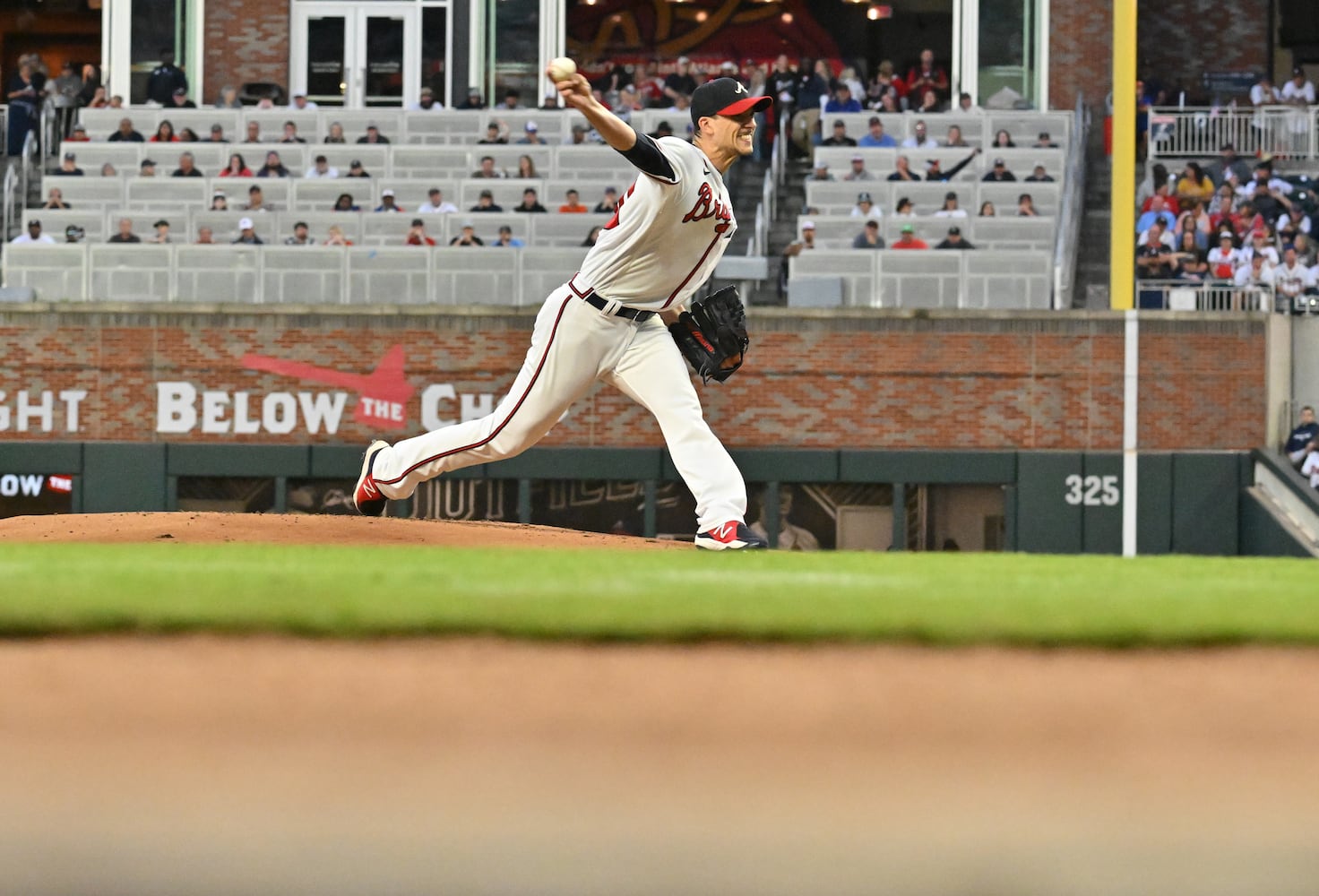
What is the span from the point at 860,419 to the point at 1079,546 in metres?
2.96

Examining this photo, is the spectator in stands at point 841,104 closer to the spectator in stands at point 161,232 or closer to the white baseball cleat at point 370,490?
the spectator in stands at point 161,232

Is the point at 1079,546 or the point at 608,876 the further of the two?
the point at 1079,546

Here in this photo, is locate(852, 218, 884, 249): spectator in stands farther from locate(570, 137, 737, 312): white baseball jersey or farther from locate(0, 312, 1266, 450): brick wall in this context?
locate(570, 137, 737, 312): white baseball jersey

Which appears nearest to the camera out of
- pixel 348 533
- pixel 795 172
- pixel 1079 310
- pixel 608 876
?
pixel 608 876

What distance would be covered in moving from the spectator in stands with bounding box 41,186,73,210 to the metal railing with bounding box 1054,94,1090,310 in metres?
12.4

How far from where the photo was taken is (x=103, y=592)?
402 cm

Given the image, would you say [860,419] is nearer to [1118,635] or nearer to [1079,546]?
[1079,546]

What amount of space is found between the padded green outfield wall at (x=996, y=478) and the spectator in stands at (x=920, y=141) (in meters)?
4.87

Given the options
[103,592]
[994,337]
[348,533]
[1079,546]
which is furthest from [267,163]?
[103,592]

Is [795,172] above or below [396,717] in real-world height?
above

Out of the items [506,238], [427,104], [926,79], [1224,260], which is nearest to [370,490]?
[506,238]

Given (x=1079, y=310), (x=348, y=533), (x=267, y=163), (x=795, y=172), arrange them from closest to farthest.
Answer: (x=348, y=533), (x=1079, y=310), (x=267, y=163), (x=795, y=172)

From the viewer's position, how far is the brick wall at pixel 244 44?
26.5 meters

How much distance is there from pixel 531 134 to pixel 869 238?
540 cm
